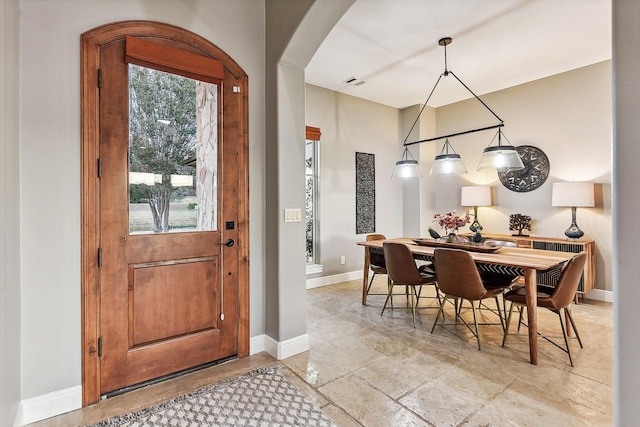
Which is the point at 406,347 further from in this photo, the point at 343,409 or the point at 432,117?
the point at 432,117

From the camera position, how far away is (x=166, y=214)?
2.25 metres

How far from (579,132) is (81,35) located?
542 centimetres

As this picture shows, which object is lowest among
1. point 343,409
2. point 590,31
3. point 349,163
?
point 343,409

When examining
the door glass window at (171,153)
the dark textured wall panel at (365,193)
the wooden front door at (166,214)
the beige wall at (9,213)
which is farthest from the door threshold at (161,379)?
the dark textured wall panel at (365,193)

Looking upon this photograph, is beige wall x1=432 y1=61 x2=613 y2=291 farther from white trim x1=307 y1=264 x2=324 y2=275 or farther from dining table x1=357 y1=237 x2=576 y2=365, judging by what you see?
white trim x1=307 y1=264 x2=324 y2=275

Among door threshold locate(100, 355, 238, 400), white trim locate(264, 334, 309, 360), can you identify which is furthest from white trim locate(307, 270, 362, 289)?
door threshold locate(100, 355, 238, 400)

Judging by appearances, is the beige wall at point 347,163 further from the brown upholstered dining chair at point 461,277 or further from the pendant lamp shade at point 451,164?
the brown upholstered dining chair at point 461,277

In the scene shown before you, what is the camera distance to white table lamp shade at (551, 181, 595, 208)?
4.00m

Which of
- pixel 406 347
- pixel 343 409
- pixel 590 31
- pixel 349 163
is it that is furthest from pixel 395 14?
pixel 343 409

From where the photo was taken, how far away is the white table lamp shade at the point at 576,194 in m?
4.00

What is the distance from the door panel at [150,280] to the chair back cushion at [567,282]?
8.16ft

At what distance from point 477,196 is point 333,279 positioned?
8.61 feet

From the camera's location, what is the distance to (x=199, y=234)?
2363 mm

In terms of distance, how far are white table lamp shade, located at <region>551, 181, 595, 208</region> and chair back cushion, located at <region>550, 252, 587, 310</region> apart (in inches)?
76.2
